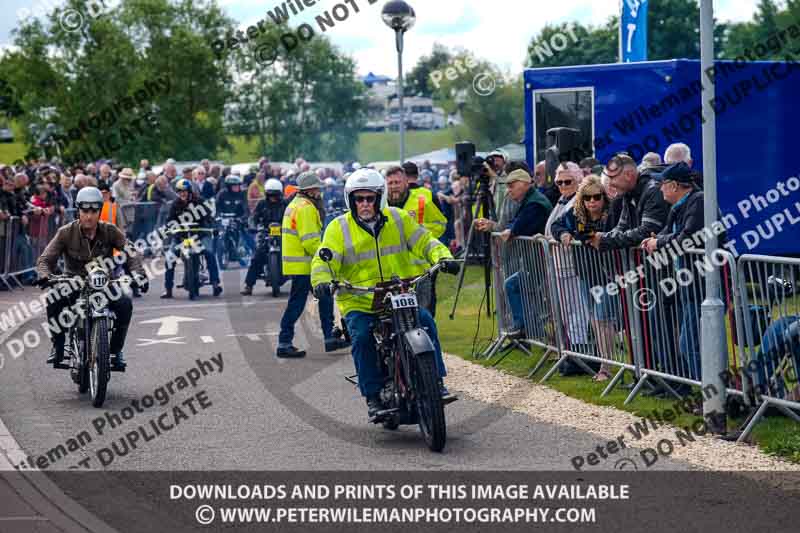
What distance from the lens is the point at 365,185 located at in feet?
31.3

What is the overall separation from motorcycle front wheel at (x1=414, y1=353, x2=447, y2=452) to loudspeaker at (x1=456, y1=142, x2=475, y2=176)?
30.1ft

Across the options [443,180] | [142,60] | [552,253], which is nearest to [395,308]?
[552,253]

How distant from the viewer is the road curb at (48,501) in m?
6.88

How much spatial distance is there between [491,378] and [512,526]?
5416 mm

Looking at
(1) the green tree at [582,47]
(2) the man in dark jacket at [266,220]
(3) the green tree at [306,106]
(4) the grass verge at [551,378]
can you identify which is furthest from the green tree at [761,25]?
(4) the grass verge at [551,378]

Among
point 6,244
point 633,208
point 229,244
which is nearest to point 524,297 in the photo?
point 633,208

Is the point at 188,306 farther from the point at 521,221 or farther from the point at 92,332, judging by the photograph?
the point at 92,332

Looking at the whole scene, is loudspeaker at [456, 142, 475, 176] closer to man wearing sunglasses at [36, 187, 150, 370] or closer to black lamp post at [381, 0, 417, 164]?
black lamp post at [381, 0, 417, 164]

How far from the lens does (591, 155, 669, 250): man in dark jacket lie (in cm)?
1059

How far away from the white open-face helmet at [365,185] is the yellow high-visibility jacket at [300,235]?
4576mm

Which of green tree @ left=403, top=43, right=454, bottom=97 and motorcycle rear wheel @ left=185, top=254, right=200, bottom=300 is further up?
green tree @ left=403, top=43, right=454, bottom=97

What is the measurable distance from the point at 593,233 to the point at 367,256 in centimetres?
255

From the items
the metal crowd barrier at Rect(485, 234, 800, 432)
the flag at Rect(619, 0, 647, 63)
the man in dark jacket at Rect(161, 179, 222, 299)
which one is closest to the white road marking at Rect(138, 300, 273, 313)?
the man in dark jacket at Rect(161, 179, 222, 299)

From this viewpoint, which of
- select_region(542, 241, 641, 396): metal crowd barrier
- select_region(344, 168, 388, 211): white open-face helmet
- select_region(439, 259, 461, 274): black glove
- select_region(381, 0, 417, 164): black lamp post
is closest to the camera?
select_region(439, 259, 461, 274): black glove
